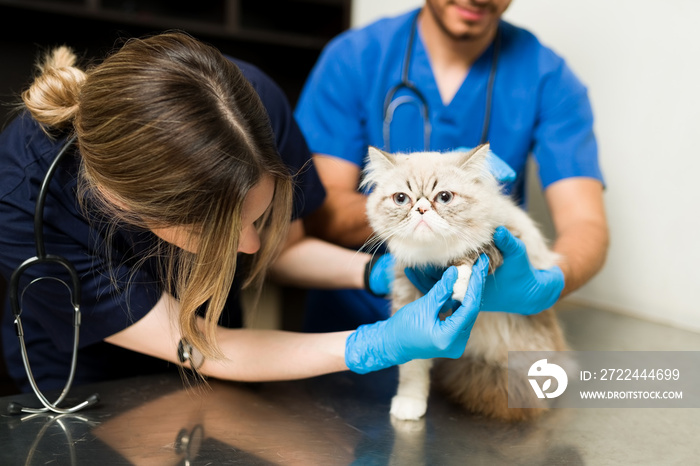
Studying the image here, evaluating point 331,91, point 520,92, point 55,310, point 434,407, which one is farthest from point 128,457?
point 520,92

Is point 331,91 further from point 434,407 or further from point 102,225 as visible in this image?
point 434,407

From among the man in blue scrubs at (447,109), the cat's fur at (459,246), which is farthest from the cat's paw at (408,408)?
the man in blue scrubs at (447,109)

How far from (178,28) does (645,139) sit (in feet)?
6.26

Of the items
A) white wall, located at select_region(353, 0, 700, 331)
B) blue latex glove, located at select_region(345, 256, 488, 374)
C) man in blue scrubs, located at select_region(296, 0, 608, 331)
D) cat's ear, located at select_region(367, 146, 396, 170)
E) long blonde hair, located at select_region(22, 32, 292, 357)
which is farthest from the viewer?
white wall, located at select_region(353, 0, 700, 331)

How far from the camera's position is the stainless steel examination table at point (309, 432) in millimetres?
955

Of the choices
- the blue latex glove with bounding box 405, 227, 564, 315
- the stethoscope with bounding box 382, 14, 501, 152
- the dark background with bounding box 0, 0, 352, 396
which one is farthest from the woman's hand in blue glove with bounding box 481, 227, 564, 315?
the dark background with bounding box 0, 0, 352, 396

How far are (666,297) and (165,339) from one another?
1.50 meters

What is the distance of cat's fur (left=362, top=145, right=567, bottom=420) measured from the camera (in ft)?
3.35

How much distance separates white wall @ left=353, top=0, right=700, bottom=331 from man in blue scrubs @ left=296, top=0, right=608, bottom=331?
282 millimetres

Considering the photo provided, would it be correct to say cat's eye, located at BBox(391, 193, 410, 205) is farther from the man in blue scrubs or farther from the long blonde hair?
the man in blue scrubs

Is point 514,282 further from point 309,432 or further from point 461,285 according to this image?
point 309,432

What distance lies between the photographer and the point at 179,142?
2.87ft

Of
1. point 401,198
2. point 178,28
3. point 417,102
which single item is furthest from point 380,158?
point 178,28

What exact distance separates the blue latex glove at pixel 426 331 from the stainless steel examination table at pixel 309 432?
139 millimetres
